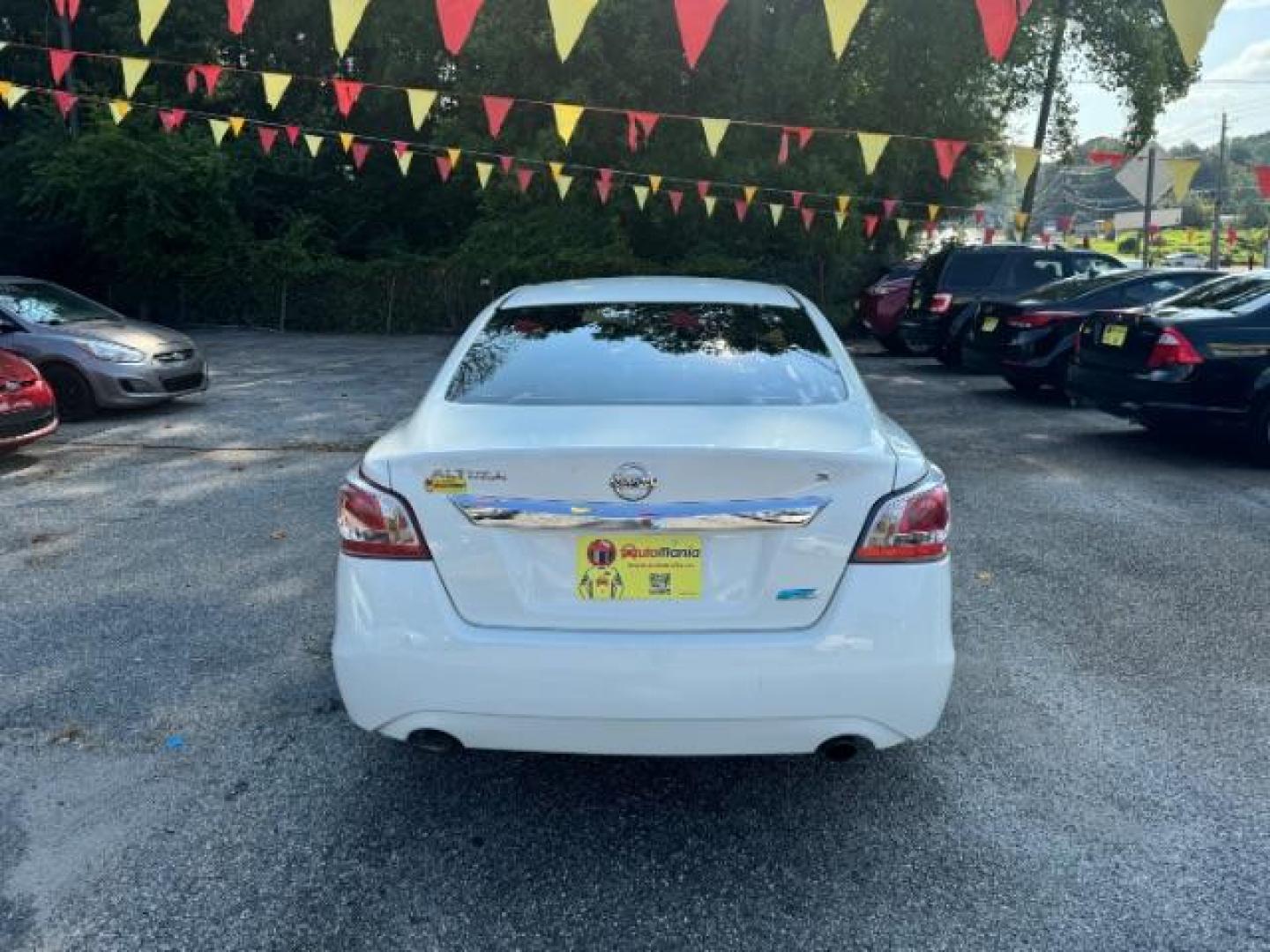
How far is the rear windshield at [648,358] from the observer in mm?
3152

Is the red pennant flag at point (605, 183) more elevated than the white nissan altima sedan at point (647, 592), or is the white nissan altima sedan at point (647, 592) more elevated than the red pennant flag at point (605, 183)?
the red pennant flag at point (605, 183)

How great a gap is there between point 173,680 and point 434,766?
132 centimetres

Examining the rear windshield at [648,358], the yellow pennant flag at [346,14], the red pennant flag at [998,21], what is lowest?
the rear windshield at [648,358]

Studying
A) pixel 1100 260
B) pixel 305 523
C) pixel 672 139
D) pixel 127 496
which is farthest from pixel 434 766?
pixel 672 139

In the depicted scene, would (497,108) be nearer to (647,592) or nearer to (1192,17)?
(1192,17)

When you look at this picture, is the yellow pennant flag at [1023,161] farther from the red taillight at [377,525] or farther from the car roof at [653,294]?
the red taillight at [377,525]

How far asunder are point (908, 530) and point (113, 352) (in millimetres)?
9472

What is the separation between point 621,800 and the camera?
310 cm

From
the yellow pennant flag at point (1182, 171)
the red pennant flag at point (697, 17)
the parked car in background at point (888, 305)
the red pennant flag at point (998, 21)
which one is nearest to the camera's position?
the red pennant flag at point (998, 21)

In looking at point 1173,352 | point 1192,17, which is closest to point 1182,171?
point 1173,352

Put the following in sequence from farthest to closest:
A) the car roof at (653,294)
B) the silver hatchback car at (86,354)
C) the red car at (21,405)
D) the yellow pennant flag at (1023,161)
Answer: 1. the yellow pennant flag at (1023,161)
2. the silver hatchback car at (86,354)
3. the red car at (21,405)
4. the car roof at (653,294)

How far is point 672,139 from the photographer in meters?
21.7

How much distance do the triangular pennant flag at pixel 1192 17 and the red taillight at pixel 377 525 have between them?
524cm

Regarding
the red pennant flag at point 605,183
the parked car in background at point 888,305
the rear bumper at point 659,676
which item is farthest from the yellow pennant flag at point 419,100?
the rear bumper at point 659,676
